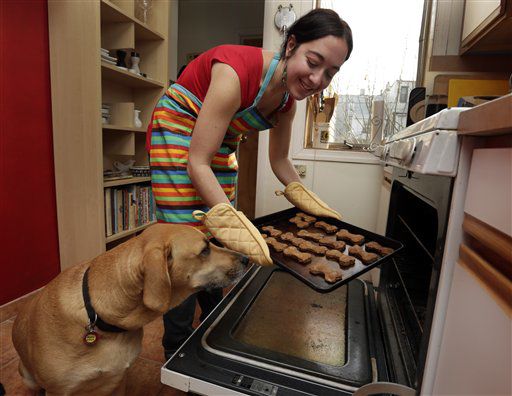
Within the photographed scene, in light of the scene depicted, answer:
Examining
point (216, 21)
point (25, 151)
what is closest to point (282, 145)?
point (25, 151)

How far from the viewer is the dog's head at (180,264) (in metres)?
0.79

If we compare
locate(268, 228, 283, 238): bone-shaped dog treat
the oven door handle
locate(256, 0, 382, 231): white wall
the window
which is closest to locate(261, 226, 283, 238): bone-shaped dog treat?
locate(268, 228, 283, 238): bone-shaped dog treat

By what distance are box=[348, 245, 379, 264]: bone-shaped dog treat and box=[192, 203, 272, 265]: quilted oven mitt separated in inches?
13.3

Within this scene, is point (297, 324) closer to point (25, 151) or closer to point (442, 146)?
point (442, 146)

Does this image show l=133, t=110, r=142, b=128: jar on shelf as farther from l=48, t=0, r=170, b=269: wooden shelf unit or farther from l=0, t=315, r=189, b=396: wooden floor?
l=0, t=315, r=189, b=396: wooden floor

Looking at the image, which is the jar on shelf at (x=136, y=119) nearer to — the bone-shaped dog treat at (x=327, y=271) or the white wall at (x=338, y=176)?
the white wall at (x=338, y=176)

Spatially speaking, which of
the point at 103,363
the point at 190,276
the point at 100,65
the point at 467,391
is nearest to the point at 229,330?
the point at 190,276

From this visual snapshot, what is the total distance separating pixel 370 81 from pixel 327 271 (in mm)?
1697

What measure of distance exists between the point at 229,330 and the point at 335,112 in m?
1.71

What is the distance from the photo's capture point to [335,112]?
223cm

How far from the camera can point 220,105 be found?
90 cm

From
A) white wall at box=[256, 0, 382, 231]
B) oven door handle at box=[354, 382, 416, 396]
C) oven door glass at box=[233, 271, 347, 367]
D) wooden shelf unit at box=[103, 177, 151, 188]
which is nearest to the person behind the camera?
oven door handle at box=[354, 382, 416, 396]

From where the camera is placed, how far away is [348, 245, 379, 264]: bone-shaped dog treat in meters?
0.98

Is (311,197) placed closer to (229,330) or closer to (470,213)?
(229,330)
